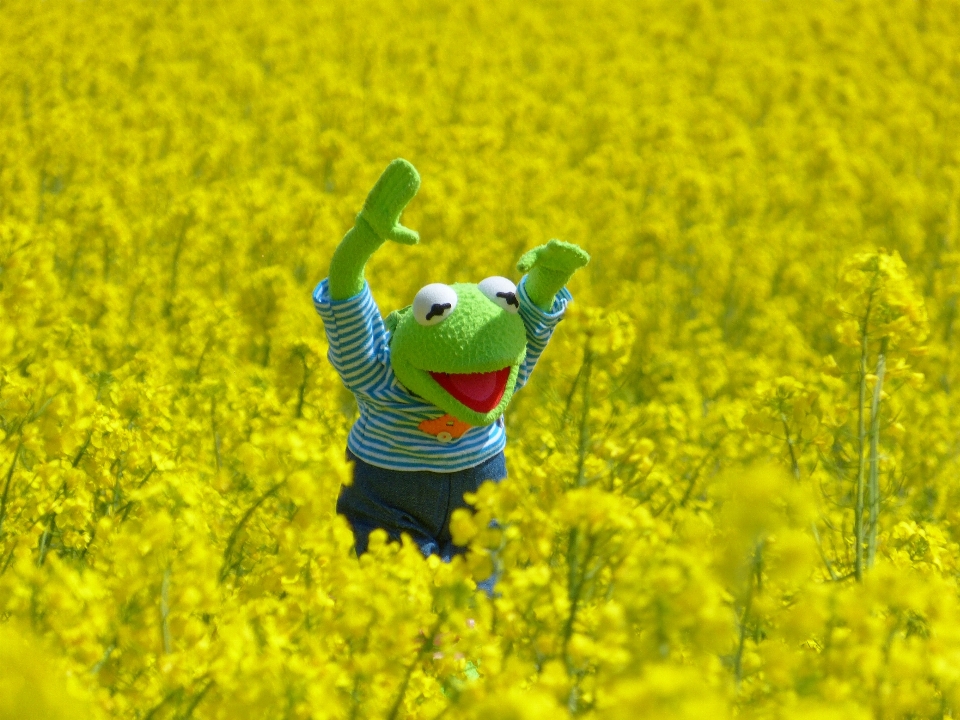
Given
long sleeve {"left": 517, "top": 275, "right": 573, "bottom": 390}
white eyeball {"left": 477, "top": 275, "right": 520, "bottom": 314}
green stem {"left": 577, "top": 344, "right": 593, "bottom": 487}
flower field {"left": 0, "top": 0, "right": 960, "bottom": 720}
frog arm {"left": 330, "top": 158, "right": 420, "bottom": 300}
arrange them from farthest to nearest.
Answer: long sleeve {"left": 517, "top": 275, "right": 573, "bottom": 390} → white eyeball {"left": 477, "top": 275, "right": 520, "bottom": 314} → frog arm {"left": 330, "top": 158, "right": 420, "bottom": 300} → green stem {"left": 577, "top": 344, "right": 593, "bottom": 487} → flower field {"left": 0, "top": 0, "right": 960, "bottom": 720}

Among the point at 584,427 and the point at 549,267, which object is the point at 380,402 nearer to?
the point at 549,267

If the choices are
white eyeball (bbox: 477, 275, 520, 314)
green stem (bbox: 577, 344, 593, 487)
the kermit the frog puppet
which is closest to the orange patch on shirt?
the kermit the frog puppet

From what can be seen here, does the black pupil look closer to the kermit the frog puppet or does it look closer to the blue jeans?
the kermit the frog puppet

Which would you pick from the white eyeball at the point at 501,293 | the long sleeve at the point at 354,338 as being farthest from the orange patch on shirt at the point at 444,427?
the white eyeball at the point at 501,293

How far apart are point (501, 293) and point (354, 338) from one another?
0.41 metres

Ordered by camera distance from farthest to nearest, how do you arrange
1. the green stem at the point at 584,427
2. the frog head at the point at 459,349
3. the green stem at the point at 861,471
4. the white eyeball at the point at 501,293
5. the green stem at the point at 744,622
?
1. the white eyeball at the point at 501,293
2. the frog head at the point at 459,349
3. the green stem at the point at 861,471
4. the green stem at the point at 584,427
5. the green stem at the point at 744,622

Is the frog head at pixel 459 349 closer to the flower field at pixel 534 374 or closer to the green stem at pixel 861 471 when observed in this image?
the flower field at pixel 534 374

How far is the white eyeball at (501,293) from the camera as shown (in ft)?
10.2

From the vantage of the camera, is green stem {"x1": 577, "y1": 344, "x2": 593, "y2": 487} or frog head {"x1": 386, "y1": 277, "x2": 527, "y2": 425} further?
frog head {"x1": 386, "y1": 277, "x2": 527, "y2": 425}

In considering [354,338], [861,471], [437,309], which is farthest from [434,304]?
[861,471]

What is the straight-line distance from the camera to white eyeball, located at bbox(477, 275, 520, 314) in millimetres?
3096

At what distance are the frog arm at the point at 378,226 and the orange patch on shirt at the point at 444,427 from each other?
40cm

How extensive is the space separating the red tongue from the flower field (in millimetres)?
136

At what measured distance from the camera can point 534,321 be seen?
322 centimetres
